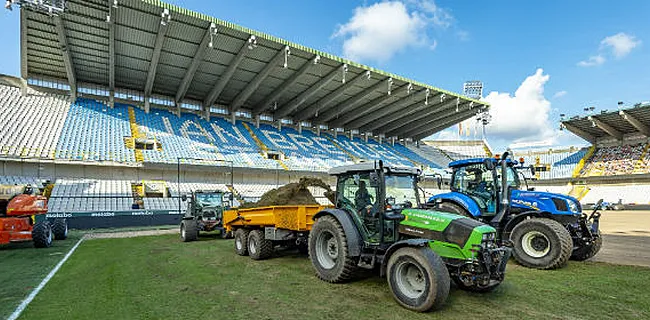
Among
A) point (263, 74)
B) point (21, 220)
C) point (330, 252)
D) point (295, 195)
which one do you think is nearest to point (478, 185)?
point (330, 252)

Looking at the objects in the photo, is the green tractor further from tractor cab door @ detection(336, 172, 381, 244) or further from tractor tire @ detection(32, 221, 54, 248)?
tractor tire @ detection(32, 221, 54, 248)

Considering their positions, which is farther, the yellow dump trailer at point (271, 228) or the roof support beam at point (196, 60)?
the roof support beam at point (196, 60)

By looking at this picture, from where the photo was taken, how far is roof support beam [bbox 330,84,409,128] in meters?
28.9

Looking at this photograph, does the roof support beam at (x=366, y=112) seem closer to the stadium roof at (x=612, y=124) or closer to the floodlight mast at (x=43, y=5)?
the stadium roof at (x=612, y=124)

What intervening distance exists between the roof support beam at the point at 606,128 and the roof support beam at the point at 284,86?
29088mm

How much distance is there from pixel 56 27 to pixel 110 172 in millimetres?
8278

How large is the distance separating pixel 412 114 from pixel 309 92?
1305 cm

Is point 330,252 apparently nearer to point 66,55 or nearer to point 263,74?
point 263,74

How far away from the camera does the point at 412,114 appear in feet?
115

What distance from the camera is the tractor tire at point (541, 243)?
6.66 m

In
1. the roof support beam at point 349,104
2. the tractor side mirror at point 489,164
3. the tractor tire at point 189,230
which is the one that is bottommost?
the tractor tire at point 189,230

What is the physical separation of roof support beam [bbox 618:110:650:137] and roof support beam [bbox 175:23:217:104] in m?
35.8

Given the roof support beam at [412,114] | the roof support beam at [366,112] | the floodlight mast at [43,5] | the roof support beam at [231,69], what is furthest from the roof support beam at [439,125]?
the floodlight mast at [43,5]

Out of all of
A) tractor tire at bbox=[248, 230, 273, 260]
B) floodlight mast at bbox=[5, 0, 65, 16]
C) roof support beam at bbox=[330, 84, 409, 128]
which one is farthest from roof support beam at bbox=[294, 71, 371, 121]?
tractor tire at bbox=[248, 230, 273, 260]
